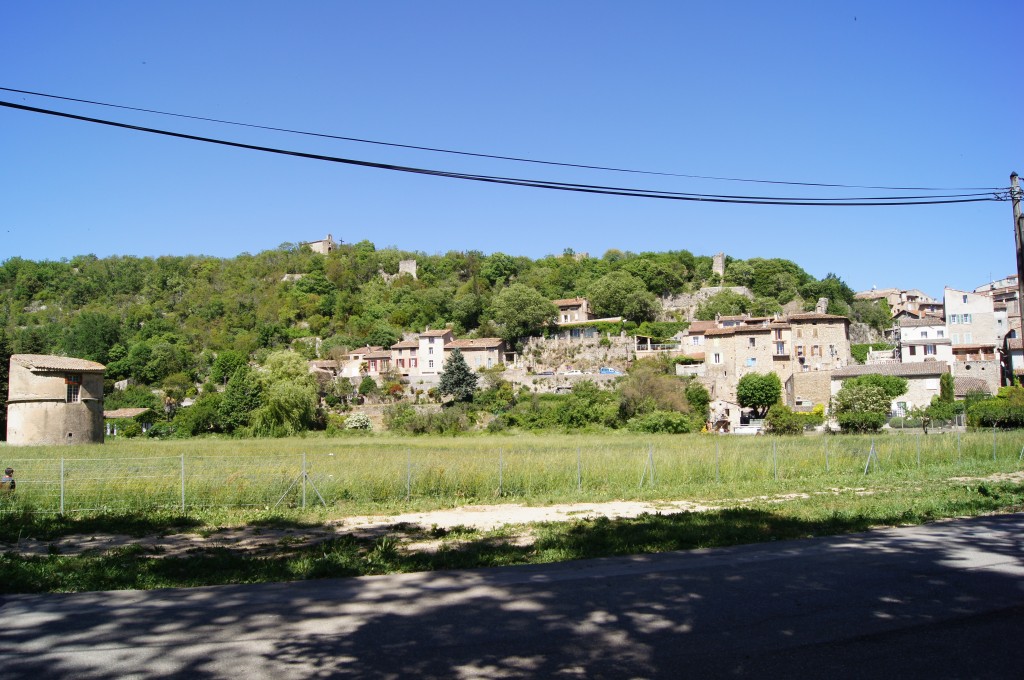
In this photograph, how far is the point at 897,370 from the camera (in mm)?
57062

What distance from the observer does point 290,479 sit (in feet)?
63.8

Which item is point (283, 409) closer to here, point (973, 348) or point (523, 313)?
point (523, 313)

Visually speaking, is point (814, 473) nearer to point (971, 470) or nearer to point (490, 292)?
point (971, 470)

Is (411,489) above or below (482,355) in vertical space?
below

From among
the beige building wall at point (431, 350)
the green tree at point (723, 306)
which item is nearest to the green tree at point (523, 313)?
the beige building wall at point (431, 350)

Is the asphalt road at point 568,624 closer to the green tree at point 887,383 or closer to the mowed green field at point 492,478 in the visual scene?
the mowed green field at point 492,478

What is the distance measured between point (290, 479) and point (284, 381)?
45.8 m

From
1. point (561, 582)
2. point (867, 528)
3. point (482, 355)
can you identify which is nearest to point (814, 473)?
point (867, 528)

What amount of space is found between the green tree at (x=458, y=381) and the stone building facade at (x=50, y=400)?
29.4 m

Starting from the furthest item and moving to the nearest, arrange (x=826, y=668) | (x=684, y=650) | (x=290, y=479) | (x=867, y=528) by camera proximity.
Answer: (x=290, y=479)
(x=867, y=528)
(x=684, y=650)
(x=826, y=668)

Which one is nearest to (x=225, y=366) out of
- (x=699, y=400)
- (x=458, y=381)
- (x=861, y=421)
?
(x=458, y=381)

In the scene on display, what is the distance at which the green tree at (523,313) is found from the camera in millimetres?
85062

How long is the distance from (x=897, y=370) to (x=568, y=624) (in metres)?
58.7

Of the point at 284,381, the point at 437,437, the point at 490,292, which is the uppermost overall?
the point at 490,292
